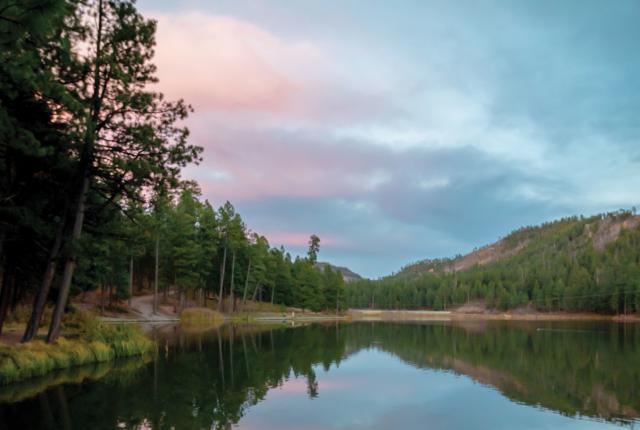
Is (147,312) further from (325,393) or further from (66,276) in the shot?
(325,393)

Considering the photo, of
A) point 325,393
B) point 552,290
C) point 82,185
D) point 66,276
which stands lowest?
point 325,393

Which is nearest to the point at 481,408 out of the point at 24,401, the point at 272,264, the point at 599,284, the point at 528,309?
the point at 24,401

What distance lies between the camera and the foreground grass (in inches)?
719

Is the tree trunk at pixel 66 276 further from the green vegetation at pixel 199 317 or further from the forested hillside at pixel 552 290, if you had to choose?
the forested hillside at pixel 552 290

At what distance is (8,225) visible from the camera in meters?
19.8

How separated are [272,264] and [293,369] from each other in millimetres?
67249

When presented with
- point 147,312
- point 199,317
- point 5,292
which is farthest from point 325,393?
point 147,312

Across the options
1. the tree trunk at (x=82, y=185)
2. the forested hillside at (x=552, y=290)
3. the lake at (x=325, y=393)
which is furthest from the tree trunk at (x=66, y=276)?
the forested hillside at (x=552, y=290)

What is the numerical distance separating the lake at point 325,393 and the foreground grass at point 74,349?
27.7 inches

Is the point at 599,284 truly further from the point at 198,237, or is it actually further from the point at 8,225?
the point at 8,225

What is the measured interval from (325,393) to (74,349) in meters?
Answer: 11.1

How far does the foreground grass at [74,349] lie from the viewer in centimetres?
1827

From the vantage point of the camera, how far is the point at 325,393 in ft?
63.5

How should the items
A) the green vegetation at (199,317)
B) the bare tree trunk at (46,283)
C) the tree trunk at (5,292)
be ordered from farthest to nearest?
the green vegetation at (199,317) < the tree trunk at (5,292) < the bare tree trunk at (46,283)
